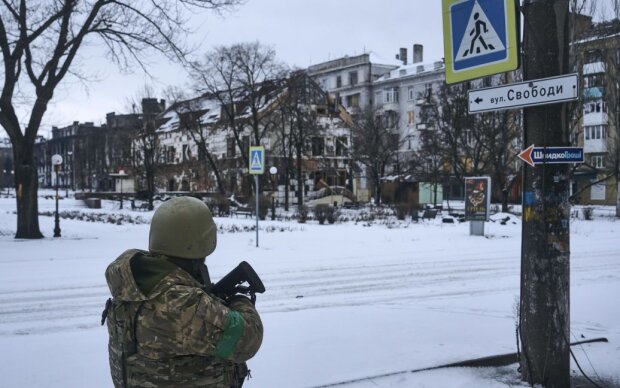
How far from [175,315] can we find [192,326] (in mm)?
83

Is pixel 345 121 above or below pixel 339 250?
above

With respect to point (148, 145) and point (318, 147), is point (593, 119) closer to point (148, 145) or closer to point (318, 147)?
point (318, 147)

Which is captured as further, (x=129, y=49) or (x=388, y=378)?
(x=129, y=49)

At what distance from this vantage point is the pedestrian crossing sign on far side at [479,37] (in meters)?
4.46

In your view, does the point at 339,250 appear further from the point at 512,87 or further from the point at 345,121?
the point at 345,121

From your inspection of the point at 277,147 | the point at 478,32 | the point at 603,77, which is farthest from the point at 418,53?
the point at 478,32

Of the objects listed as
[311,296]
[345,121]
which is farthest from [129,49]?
[345,121]

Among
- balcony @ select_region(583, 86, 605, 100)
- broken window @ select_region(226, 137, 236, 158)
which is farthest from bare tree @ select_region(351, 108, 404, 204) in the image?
balcony @ select_region(583, 86, 605, 100)

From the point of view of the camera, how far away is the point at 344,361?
18.4 feet

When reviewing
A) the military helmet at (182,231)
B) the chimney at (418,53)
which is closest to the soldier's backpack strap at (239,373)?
the military helmet at (182,231)

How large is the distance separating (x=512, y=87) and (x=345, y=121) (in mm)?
57020

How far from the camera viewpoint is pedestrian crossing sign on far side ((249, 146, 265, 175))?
51.6 ft

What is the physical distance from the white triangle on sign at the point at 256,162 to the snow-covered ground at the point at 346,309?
232 centimetres

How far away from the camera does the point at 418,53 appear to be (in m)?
90.0
